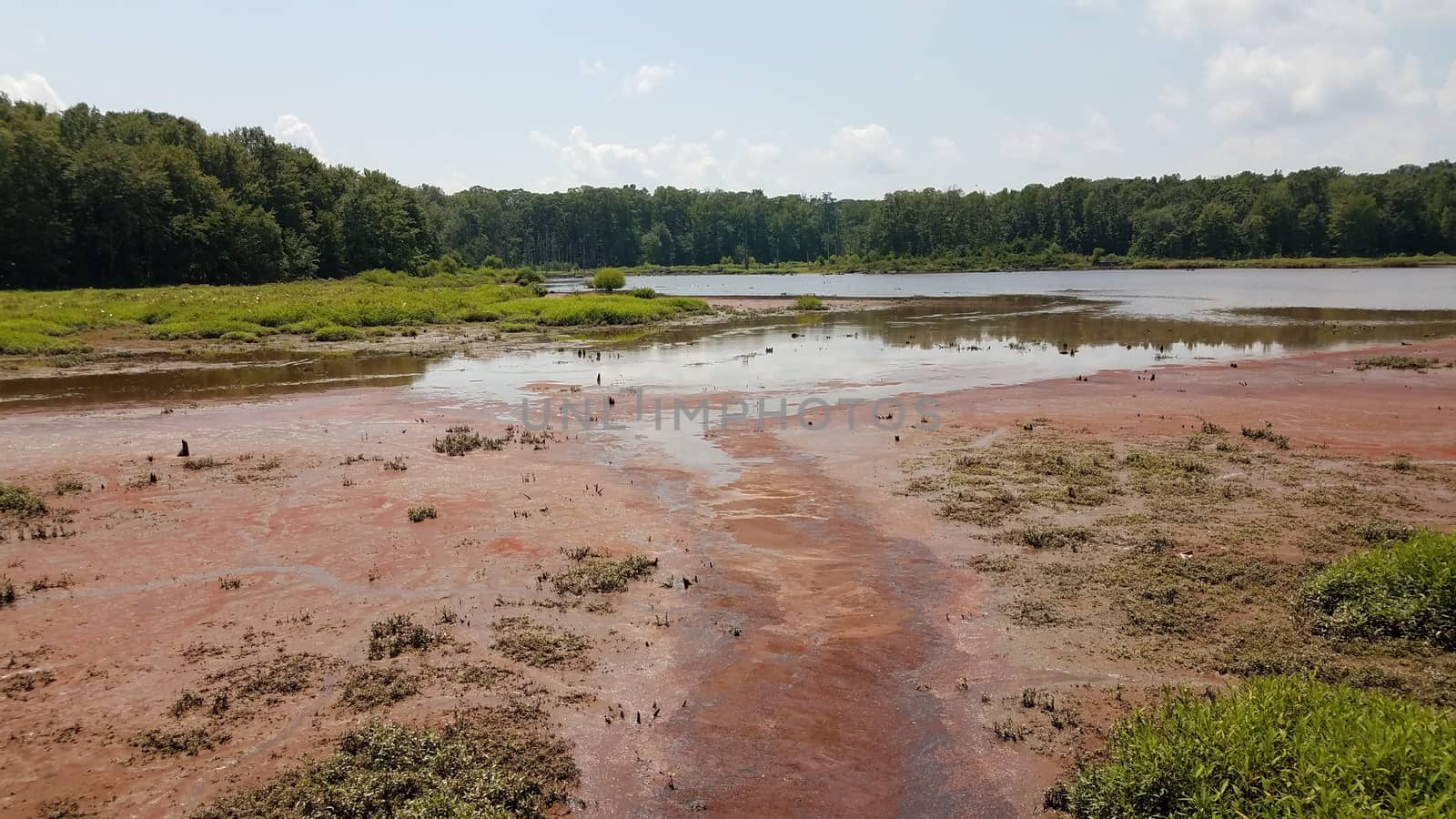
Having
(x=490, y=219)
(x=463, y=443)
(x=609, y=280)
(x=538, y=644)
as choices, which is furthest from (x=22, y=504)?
(x=490, y=219)

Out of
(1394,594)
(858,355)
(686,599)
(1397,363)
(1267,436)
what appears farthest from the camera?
(858,355)

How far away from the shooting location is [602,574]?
36.6ft

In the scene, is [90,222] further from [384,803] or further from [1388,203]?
[1388,203]

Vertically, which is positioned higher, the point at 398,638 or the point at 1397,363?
the point at 1397,363

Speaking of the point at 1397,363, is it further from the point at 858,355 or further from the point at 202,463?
the point at 202,463

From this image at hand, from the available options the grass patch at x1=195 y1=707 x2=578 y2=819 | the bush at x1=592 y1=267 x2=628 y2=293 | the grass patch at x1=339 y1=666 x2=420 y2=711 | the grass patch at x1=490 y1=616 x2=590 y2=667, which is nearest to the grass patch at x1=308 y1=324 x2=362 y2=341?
the bush at x1=592 y1=267 x2=628 y2=293

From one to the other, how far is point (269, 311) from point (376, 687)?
44.6 m

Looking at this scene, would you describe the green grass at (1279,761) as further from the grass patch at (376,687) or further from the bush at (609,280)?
the bush at (609,280)

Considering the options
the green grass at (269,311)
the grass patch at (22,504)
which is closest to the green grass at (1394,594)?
the grass patch at (22,504)

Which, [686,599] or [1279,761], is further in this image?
[686,599]

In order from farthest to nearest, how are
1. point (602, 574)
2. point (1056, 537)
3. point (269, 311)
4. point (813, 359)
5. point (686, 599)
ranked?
point (269, 311) → point (813, 359) → point (1056, 537) → point (602, 574) → point (686, 599)

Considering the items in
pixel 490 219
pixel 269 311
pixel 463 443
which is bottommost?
pixel 463 443

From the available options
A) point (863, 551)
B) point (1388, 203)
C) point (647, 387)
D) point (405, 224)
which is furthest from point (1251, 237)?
point (863, 551)

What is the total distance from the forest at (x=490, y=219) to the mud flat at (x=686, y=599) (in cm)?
5595
